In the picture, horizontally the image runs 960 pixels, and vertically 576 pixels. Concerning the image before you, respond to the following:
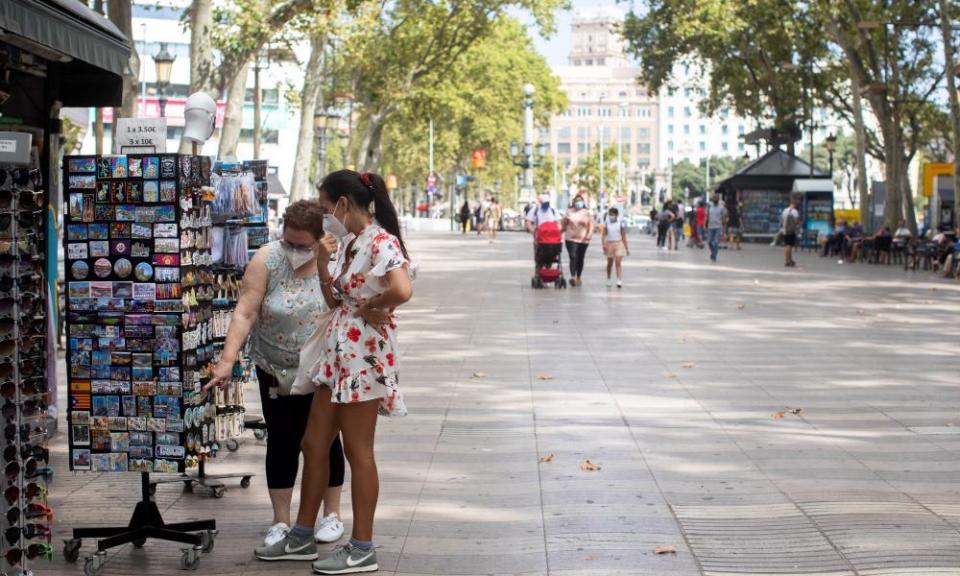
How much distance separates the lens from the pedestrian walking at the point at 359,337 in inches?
253

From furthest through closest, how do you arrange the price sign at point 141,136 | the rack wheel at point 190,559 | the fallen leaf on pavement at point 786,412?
the fallen leaf on pavement at point 786,412 → the price sign at point 141,136 → the rack wheel at point 190,559

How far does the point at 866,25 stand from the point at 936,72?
18.9m

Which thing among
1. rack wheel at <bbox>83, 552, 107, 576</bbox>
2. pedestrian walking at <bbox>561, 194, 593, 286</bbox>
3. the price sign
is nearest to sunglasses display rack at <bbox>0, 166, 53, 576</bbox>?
rack wheel at <bbox>83, 552, 107, 576</bbox>

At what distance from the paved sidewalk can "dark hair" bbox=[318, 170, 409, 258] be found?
1.52 m

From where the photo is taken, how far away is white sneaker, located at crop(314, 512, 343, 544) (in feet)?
23.3

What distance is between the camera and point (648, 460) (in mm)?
9172

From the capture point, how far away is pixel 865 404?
11.6 m

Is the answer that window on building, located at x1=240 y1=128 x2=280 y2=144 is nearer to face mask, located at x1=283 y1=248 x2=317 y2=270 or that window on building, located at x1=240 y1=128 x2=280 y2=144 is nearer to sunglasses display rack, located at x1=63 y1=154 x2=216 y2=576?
face mask, located at x1=283 y1=248 x2=317 y2=270

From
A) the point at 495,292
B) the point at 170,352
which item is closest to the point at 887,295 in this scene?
the point at 495,292

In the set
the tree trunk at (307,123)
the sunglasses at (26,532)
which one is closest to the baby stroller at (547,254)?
the tree trunk at (307,123)

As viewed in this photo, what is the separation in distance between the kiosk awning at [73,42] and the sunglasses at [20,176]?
38.2 inches

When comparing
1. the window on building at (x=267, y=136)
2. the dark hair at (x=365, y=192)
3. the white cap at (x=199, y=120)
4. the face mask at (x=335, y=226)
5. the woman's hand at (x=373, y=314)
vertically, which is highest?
the window on building at (x=267, y=136)

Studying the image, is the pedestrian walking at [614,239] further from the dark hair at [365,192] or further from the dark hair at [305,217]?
the dark hair at [365,192]

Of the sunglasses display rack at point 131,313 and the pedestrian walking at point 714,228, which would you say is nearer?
the sunglasses display rack at point 131,313
